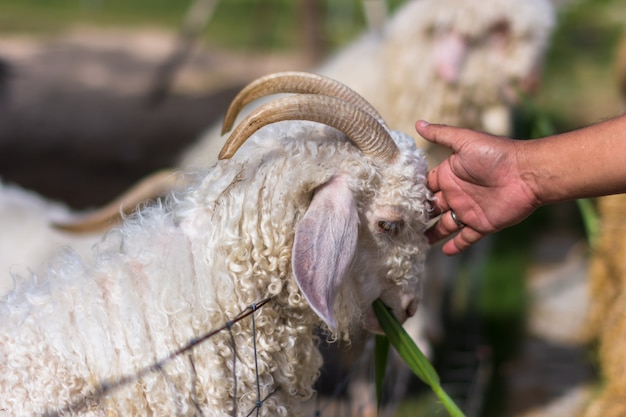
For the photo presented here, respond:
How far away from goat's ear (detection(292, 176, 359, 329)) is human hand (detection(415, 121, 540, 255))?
0.40m

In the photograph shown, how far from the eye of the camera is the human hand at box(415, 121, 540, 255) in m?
2.24

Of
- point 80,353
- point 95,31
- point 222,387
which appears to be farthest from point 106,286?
point 95,31

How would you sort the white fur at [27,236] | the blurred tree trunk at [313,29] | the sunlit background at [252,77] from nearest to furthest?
the white fur at [27,236] → the sunlit background at [252,77] → the blurred tree trunk at [313,29]

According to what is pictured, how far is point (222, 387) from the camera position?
2082 millimetres

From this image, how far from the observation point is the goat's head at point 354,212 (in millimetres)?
1961

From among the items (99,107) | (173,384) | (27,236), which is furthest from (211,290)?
(99,107)

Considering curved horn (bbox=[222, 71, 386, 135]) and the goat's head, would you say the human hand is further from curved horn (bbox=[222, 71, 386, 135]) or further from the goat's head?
curved horn (bbox=[222, 71, 386, 135])

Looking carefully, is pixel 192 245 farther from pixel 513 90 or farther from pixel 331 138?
pixel 513 90

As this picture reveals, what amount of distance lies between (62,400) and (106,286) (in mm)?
296

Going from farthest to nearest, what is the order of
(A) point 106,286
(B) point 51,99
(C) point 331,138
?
(B) point 51,99
(C) point 331,138
(A) point 106,286

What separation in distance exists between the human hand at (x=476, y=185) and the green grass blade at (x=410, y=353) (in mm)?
320

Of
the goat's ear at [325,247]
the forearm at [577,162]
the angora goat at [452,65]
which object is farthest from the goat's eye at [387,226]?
the angora goat at [452,65]

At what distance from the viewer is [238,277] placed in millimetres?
2104

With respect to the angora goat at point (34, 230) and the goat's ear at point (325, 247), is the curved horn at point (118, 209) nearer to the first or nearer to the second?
the angora goat at point (34, 230)
